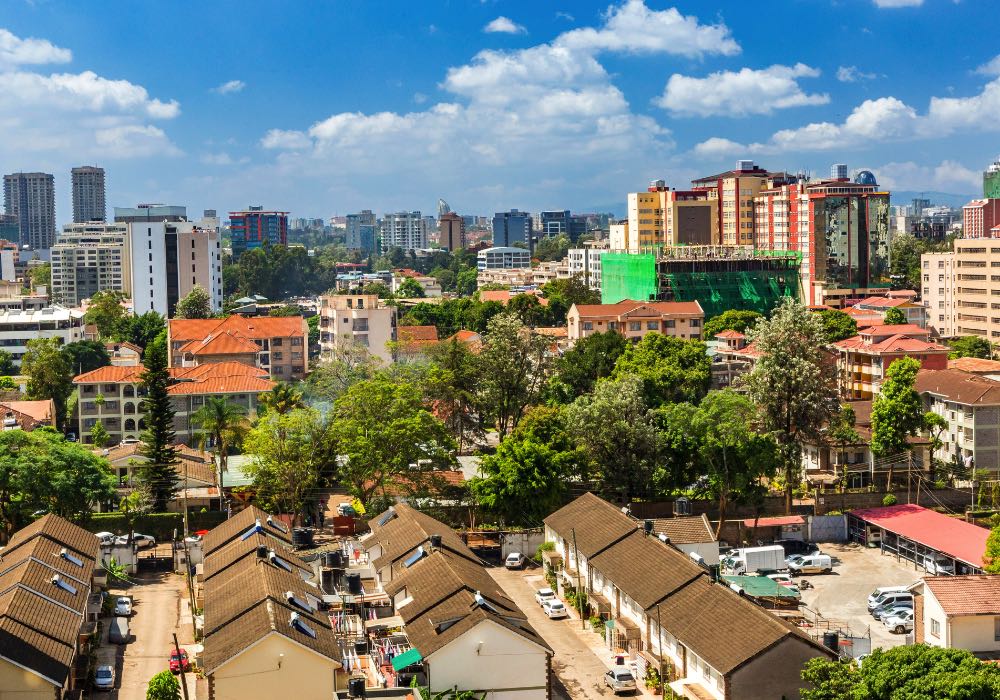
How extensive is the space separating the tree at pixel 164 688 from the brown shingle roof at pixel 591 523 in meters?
8.65

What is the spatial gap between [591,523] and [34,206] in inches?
6458

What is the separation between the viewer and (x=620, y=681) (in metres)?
19.5

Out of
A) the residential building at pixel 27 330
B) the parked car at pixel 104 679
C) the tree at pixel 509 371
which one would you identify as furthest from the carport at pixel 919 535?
the residential building at pixel 27 330

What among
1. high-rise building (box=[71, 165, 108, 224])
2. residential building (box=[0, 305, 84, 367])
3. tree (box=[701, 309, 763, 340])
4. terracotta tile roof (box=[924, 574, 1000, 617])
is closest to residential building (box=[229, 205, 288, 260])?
high-rise building (box=[71, 165, 108, 224])

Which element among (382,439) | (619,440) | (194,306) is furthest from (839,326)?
(194,306)

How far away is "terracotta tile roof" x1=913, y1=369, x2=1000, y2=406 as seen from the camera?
32.3 metres

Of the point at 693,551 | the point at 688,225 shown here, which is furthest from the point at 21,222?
the point at 693,551

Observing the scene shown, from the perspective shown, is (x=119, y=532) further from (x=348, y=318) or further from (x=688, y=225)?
(x=688, y=225)

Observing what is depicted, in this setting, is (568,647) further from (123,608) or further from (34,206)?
(34,206)

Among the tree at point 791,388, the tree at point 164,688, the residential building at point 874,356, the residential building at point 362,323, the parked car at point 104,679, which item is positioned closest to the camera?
the tree at point 164,688

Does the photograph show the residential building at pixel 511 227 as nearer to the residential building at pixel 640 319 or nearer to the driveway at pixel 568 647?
the residential building at pixel 640 319

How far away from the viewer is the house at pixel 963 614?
19484 millimetres

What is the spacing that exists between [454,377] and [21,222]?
15152 centimetres

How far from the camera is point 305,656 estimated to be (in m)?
17.5
